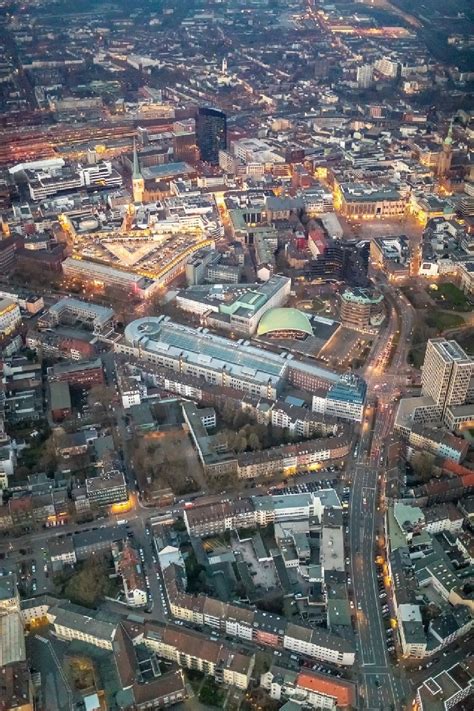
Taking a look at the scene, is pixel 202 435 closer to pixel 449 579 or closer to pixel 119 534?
pixel 119 534

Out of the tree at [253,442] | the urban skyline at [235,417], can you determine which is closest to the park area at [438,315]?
the urban skyline at [235,417]

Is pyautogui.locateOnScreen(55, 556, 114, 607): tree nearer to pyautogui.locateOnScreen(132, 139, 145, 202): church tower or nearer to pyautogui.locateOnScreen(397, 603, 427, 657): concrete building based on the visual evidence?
pyautogui.locateOnScreen(397, 603, 427, 657): concrete building

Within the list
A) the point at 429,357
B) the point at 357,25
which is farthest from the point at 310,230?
the point at 357,25

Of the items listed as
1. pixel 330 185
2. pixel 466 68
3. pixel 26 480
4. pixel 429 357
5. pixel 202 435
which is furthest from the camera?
pixel 466 68

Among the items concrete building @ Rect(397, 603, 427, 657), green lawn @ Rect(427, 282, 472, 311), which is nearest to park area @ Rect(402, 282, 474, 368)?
green lawn @ Rect(427, 282, 472, 311)

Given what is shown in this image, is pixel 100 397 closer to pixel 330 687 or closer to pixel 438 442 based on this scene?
pixel 438 442

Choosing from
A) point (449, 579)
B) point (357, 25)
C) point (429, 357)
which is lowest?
point (449, 579)
